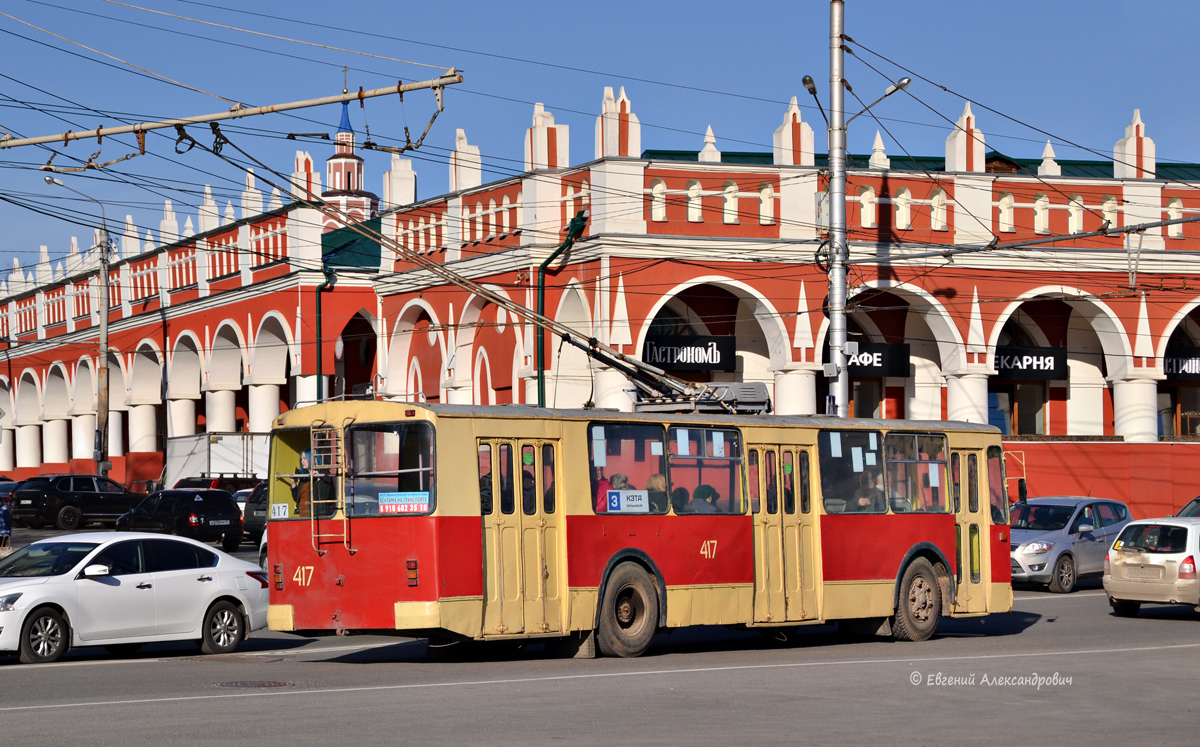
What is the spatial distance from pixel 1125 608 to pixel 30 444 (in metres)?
62.6

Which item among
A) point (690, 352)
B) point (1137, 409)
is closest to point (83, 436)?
point (690, 352)

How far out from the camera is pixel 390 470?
1409 centimetres

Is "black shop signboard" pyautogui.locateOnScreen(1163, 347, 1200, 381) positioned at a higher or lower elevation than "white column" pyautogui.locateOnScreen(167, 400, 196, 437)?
higher

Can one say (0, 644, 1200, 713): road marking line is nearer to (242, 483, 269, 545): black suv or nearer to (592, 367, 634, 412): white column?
(592, 367, 634, 412): white column

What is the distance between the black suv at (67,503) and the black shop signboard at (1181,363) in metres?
29.0

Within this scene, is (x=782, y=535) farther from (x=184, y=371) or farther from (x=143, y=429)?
(x=143, y=429)

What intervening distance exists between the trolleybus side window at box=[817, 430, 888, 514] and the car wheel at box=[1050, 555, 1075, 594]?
8998mm

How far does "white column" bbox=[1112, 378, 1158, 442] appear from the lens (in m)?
39.8

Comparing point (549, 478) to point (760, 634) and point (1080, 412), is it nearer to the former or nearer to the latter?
point (760, 634)

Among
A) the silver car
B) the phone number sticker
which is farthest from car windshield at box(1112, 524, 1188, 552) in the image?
the phone number sticker

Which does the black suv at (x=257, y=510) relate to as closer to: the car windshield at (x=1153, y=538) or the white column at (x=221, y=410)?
the white column at (x=221, y=410)

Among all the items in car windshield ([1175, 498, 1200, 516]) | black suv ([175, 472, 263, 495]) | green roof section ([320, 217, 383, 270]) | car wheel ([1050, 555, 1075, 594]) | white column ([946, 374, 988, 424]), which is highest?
green roof section ([320, 217, 383, 270])

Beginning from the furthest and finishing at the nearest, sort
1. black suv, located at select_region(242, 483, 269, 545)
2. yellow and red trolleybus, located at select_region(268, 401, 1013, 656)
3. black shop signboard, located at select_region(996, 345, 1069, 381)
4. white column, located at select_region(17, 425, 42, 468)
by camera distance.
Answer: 1. white column, located at select_region(17, 425, 42, 468)
2. black shop signboard, located at select_region(996, 345, 1069, 381)
3. black suv, located at select_region(242, 483, 269, 545)
4. yellow and red trolleybus, located at select_region(268, 401, 1013, 656)

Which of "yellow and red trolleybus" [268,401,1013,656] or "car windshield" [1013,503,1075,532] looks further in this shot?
"car windshield" [1013,503,1075,532]
